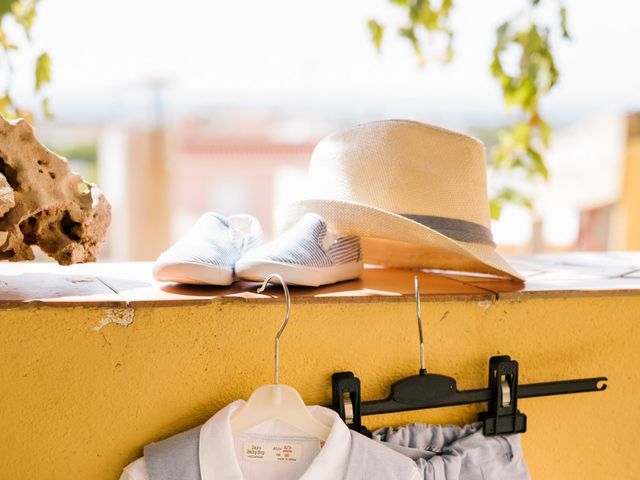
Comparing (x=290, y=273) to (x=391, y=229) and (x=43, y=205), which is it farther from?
(x=43, y=205)

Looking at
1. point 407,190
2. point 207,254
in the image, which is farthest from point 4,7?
point 407,190

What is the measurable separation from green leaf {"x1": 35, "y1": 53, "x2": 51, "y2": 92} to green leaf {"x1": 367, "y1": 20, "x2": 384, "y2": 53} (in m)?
0.88

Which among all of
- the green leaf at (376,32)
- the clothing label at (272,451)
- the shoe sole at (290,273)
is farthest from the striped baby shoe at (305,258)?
the green leaf at (376,32)

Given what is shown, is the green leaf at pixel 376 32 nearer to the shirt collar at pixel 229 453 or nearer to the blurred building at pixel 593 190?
the shirt collar at pixel 229 453

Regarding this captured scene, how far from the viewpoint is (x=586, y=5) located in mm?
3408

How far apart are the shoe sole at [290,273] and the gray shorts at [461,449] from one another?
25 cm

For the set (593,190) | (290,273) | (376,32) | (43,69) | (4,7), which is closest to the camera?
(4,7)

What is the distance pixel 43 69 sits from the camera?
1212 millimetres

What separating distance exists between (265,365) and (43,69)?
0.76m

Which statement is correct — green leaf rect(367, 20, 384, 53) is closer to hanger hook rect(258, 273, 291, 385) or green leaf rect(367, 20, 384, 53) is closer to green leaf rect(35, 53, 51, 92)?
green leaf rect(35, 53, 51, 92)

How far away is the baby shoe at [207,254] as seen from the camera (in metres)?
0.88

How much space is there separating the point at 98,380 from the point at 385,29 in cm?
130

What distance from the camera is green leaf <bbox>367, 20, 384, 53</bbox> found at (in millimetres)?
1725

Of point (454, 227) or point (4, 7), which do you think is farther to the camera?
point (454, 227)
